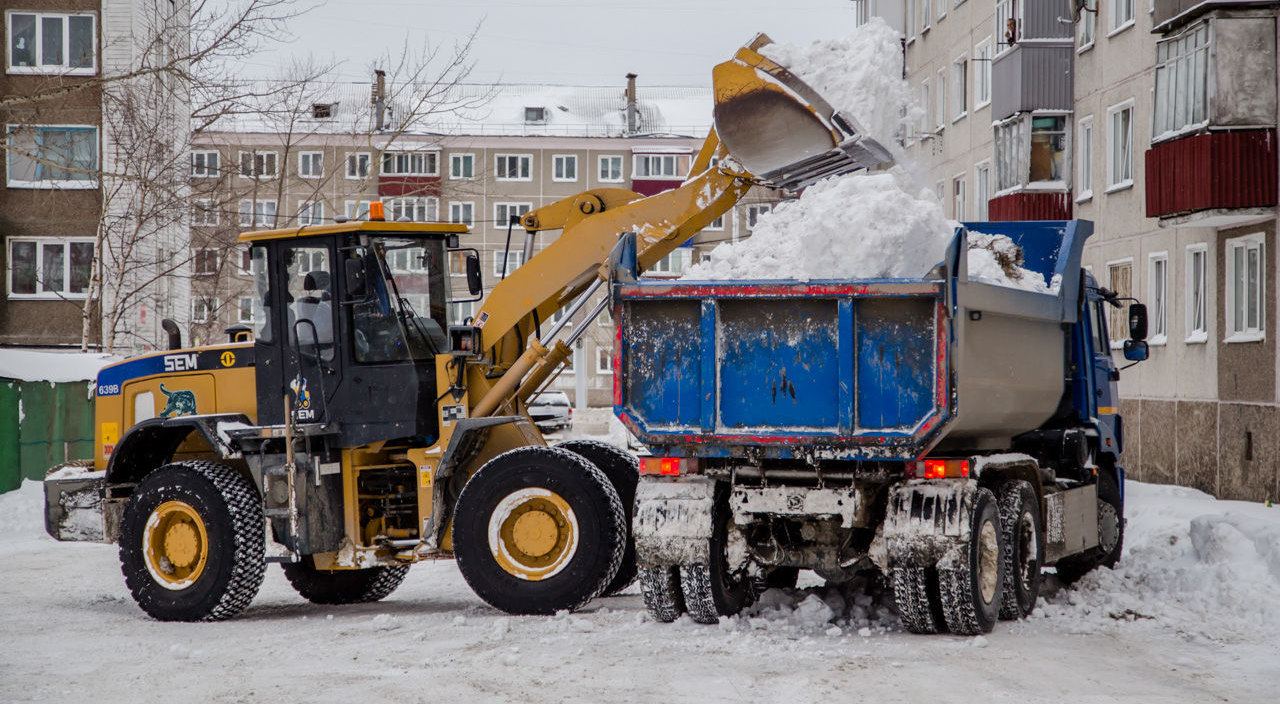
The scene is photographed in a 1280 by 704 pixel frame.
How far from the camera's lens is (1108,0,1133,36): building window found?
2405 cm

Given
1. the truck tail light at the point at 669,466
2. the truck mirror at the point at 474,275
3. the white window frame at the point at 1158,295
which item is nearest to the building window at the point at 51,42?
the white window frame at the point at 1158,295

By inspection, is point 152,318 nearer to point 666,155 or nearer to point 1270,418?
point 1270,418

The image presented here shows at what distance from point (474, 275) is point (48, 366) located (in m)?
13.2

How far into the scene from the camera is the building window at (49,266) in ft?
107

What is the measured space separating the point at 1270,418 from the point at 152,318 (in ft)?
84.1

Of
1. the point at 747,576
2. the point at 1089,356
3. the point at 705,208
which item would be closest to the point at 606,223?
the point at 705,208

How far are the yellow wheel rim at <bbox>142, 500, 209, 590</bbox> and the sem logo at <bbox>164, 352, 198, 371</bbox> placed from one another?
1.14 meters

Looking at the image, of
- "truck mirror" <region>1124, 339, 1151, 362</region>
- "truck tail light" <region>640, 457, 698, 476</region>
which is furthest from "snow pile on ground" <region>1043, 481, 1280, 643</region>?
"truck tail light" <region>640, 457, 698, 476</region>

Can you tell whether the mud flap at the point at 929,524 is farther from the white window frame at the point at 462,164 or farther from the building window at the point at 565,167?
the building window at the point at 565,167

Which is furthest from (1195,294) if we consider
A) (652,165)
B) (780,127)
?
(652,165)

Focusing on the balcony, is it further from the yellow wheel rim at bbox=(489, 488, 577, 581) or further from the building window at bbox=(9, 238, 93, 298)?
the building window at bbox=(9, 238, 93, 298)

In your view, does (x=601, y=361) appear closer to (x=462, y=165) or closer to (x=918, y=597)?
(x=462, y=165)

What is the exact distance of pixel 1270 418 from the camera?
18422 millimetres

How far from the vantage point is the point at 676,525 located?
28.0 feet
